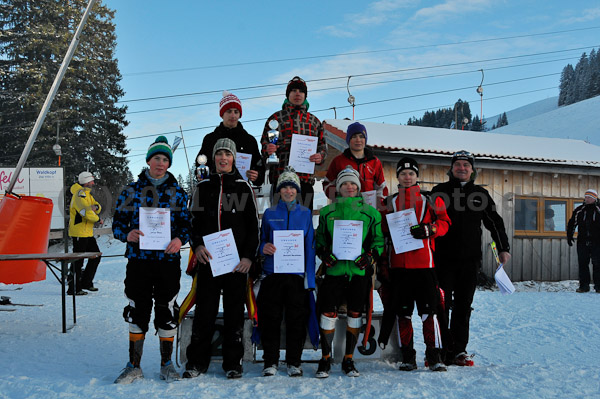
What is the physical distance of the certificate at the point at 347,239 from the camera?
3703 mm

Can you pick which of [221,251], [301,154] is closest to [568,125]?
[301,154]

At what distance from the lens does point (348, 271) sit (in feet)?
12.2

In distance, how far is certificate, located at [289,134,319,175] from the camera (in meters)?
4.38

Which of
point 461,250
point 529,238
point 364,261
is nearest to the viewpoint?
point 364,261

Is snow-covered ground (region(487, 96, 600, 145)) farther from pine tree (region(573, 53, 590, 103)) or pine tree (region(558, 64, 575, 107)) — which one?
pine tree (region(558, 64, 575, 107))

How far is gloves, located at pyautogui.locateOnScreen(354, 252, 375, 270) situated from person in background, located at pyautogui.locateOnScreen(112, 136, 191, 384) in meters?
1.44

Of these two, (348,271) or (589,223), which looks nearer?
(348,271)

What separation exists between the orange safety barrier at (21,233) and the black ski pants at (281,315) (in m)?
3.85

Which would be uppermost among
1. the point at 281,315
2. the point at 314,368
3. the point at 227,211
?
the point at 227,211

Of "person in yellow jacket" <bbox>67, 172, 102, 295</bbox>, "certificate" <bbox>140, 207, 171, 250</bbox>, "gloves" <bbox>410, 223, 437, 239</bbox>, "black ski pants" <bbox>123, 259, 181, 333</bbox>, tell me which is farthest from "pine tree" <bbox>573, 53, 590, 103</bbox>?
"black ski pants" <bbox>123, 259, 181, 333</bbox>

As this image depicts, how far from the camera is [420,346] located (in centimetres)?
473

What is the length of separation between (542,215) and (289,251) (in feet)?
31.6

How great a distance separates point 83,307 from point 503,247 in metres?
5.76

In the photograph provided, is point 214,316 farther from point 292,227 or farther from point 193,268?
point 292,227
